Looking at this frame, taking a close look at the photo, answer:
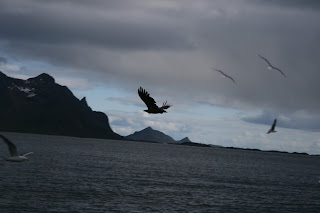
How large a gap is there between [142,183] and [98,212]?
38.9 metres

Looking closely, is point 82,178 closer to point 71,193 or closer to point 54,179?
point 54,179

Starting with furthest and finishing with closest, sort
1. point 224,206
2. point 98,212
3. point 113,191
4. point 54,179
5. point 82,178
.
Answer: point 82,178 < point 54,179 < point 113,191 < point 224,206 < point 98,212

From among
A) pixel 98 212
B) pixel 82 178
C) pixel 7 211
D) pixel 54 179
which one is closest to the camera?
pixel 7 211

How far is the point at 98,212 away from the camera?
63531 millimetres

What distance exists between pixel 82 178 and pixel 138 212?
132 ft

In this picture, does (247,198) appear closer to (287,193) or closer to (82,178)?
(287,193)

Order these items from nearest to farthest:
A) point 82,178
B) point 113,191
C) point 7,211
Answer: point 7,211 < point 113,191 < point 82,178

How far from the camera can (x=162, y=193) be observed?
86375 millimetres

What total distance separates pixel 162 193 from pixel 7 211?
33920 millimetres

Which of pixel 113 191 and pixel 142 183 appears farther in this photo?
pixel 142 183

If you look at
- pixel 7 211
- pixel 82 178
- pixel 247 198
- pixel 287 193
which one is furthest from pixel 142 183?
pixel 7 211

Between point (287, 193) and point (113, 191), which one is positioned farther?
point (287, 193)

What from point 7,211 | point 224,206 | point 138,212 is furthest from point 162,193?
point 7,211

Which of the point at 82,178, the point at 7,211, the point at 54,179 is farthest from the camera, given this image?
the point at 82,178
